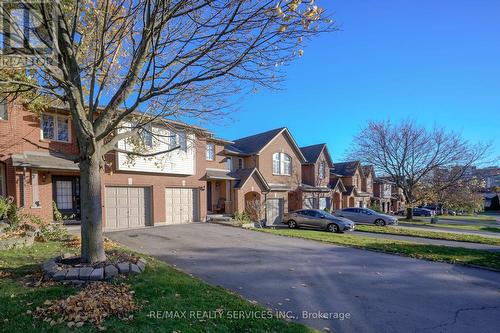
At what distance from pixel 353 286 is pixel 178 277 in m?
4.16

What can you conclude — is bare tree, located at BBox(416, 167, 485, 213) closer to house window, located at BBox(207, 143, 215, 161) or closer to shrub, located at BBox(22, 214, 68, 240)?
house window, located at BBox(207, 143, 215, 161)

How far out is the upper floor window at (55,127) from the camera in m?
14.9

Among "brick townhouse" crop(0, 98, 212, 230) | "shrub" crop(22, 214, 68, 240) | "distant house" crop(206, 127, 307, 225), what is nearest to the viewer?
"shrub" crop(22, 214, 68, 240)

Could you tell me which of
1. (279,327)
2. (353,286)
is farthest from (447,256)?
(279,327)

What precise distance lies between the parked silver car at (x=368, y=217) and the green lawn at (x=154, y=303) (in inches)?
908

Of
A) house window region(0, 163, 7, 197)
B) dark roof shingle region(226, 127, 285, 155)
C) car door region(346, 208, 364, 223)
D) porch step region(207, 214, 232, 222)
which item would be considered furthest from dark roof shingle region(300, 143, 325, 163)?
house window region(0, 163, 7, 197)

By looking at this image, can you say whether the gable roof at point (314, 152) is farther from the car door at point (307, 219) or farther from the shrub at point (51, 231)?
the shrub at point (51, 231)

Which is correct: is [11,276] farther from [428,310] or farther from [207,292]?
[428,310]

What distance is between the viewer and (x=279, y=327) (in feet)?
15.7

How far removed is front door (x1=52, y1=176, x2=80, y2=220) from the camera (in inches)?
631

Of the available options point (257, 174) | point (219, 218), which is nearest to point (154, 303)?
point (219, 218)

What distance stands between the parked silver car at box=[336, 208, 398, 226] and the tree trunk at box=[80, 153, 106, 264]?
79.6 ft

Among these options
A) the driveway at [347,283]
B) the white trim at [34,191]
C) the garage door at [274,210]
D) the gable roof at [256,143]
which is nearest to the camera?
the driveway at [347,283]

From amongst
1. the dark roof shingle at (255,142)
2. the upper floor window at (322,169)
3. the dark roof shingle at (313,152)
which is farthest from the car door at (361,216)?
the dark roof shingle at (255,142)
